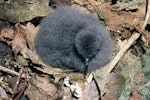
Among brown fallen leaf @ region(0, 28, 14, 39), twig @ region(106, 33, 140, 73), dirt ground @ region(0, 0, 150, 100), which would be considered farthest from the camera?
brown fallen leaf @ region(0, 28, 14, 39)

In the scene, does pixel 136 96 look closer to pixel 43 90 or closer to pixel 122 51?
pixel 122 51

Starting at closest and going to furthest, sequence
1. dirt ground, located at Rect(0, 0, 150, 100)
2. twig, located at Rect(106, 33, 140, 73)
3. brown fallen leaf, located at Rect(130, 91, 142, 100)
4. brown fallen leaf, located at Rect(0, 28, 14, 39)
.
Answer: brown fallen leaf, located at Rect(130, 91, 142, 100) → dirt ground, located at Rect(0, 0, 150, 100) → twig, located at Rect(106, 33, 140, 73) → brown fallen leaf, located at Rect(0, 28, 14, 39)

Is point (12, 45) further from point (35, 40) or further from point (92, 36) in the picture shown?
point (92, 36)

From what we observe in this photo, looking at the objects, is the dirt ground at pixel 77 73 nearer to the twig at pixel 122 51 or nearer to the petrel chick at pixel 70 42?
the twig at pixel 122 51

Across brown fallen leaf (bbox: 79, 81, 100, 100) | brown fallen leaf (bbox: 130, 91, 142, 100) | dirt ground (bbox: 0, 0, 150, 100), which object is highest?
dirt ground (bbox: 0, 0, 150, 100)

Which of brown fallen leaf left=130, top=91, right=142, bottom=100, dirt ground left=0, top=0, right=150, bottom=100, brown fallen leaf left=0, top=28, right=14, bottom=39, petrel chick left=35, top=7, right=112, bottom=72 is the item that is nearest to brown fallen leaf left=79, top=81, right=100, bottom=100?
dirt ground left=0, top=0, right=150, bottom=100

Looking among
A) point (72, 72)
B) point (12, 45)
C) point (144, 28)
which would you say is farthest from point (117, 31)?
point (12, 45)

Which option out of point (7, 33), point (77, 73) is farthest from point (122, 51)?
point (7, 33)

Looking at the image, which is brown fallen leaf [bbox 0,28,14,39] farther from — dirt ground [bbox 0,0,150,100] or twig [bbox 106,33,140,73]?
twig [bbox 106,33,140,73]
